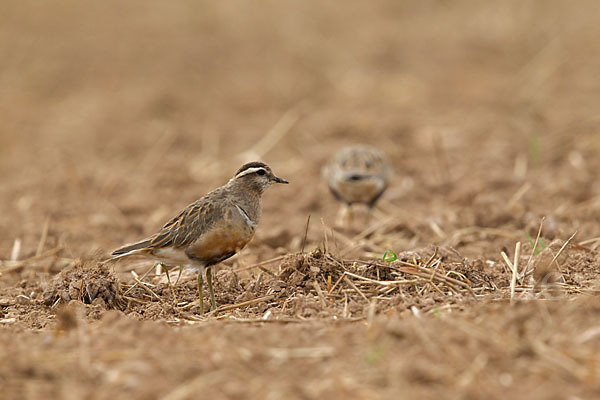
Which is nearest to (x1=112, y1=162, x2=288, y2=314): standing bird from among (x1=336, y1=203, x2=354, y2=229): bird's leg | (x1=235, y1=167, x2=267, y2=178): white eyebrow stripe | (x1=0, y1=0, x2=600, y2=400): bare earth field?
(x1=235, y1=167, x2=267, y2=178): white eyebrow stripe

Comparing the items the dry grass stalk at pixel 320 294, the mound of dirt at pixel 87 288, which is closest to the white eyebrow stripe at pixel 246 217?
the dry grass stalk at pixel 320 294

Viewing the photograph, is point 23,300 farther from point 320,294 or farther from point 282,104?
point 282,104

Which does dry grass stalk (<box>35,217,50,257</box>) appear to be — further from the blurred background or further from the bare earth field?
the blurred background

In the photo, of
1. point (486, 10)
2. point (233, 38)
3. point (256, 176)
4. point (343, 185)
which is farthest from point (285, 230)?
point (486, 10)

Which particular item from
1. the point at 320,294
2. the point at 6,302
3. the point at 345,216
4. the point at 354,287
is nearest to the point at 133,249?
the point at 6,302

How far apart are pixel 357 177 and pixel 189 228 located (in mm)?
3734

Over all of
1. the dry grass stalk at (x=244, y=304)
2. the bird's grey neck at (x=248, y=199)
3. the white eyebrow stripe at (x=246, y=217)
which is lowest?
the dry grass stalk at (x=244, y=304)

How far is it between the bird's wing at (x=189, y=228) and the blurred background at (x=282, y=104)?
7.51ft

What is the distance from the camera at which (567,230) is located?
296 inches

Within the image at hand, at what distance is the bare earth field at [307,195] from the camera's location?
13.4ft

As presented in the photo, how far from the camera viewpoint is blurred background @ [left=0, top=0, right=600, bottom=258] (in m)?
10.2

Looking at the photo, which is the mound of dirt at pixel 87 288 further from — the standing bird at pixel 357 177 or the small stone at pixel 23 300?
the standing bird at pixel 357 177

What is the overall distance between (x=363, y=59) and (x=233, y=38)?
147 inches

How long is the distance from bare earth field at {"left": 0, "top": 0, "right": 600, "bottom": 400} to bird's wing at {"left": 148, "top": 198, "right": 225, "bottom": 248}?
50 centimetres
